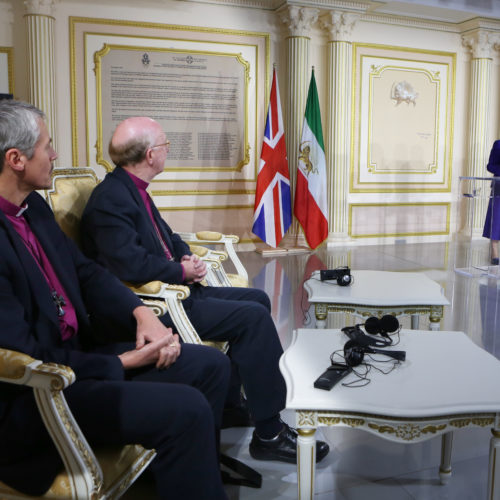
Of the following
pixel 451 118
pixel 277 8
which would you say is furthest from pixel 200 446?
pixel 451 118

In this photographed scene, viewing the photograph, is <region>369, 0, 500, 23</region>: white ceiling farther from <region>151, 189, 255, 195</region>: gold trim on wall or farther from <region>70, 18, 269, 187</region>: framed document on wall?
<region>151, 189, 255, 195</region>: gold trim on wall

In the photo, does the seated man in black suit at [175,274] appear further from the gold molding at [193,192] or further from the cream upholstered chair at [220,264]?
the gold molding at [193,192]

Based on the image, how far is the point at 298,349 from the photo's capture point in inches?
74.1

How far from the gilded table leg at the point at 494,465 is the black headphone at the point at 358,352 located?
13.7 inches

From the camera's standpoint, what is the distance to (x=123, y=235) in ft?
7.01

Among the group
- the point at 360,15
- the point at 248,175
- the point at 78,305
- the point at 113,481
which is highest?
the point at 360,15

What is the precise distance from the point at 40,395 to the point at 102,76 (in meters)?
5.63

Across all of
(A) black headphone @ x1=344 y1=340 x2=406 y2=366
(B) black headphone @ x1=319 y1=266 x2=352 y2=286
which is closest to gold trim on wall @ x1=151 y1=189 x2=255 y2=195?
(B) black headphone @ x1=319 y1=266 x2=352 y2=286

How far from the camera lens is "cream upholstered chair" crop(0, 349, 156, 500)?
1.12 m

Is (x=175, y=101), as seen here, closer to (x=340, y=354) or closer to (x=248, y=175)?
(x=248, y=175)

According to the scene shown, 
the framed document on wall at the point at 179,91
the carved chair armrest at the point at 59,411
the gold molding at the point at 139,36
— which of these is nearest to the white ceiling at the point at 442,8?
the gold molding at the point at 139,36

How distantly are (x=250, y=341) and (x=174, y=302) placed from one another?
1.05 feet

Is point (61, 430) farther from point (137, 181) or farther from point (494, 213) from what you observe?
point (494, 213)

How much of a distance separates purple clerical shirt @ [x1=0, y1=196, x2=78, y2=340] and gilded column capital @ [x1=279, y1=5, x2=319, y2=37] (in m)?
5.72
